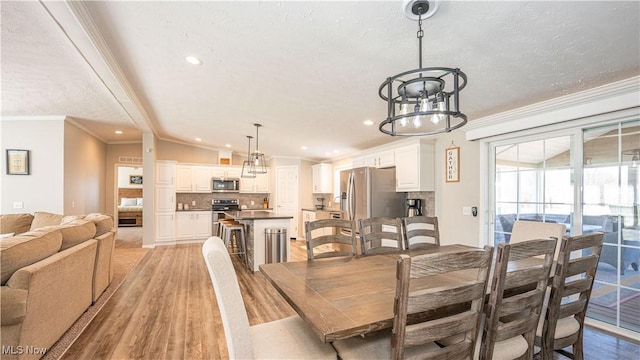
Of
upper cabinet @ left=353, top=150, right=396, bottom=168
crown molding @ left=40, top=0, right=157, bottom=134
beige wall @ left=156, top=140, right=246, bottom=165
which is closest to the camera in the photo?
crown molding @ left=40, top=0, right=157, bottom=134

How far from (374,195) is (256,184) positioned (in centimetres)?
424

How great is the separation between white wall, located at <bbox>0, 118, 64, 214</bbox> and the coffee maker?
574 cm

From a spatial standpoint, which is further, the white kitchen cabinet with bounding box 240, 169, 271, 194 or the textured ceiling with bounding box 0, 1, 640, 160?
the white kitchen cabinet with bounding box 240, 169, 271, 194

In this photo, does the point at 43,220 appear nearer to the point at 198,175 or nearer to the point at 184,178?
the point at 184,178

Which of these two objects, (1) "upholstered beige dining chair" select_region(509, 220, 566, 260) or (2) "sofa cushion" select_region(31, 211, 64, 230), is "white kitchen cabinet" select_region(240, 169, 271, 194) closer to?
(2) "sofa cushion" select_region(31, 211, 64, 230)

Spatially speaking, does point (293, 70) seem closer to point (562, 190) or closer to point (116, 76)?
point (116, 76)

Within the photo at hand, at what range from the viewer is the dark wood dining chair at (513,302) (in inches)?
50.2

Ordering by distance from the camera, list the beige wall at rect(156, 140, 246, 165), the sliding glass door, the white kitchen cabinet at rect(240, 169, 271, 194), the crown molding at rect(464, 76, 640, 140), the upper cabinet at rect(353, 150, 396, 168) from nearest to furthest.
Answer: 1. the crown molding at rect(464, 76, 640, 140)
2. the sliding glass door
3. the upper cabinet at rect(353, 150, 396, 168)
4. the beige wall at rect(156, 140, 246, 165)
5. the white kitchen cabinet at rect(240, 169, 271, 194)

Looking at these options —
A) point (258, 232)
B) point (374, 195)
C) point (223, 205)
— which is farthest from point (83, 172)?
point (374, 195)

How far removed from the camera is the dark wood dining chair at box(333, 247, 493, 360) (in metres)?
1.02

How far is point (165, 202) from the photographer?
6.58 meters

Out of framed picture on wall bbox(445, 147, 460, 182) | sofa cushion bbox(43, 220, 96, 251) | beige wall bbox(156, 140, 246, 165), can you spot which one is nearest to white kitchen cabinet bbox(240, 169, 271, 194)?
beige wall bbox(156, 140, 246, 165)

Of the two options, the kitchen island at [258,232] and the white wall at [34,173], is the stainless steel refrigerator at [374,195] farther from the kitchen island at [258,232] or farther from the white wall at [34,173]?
the white wall at [34,173]

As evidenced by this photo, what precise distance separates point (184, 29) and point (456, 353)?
2601mm
